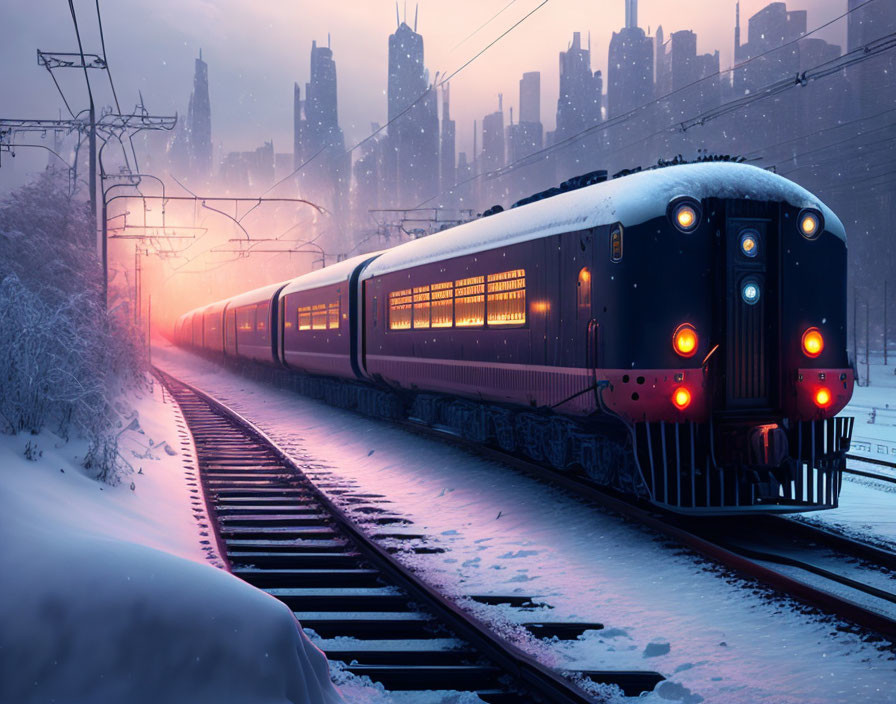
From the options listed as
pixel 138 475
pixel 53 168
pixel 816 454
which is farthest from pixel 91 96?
pixel 816 454

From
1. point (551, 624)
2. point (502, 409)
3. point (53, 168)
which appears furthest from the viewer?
point (53, 168)

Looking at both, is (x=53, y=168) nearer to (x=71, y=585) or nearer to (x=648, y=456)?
(x=648, y=456)

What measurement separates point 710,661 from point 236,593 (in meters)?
2.87

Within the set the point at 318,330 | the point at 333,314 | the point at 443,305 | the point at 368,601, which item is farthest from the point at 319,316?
the point at 368,601

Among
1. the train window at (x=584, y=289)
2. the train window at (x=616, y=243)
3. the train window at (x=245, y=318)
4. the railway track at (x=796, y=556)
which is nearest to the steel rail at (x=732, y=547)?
the railway track at (x=796, y=556)

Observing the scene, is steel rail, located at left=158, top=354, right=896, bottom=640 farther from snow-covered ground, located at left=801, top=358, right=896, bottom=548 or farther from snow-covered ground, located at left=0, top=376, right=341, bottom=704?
snow-covered ground, located at left=0, top=376, right=341, bottom=704

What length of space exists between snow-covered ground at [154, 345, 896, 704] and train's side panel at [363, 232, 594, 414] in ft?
4.27

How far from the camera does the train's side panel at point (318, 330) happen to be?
827 inches

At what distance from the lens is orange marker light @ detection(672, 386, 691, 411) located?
346 inches

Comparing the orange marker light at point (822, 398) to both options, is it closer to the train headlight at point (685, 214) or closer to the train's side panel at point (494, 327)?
the train headlight at point (685, 214)

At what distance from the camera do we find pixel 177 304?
16200cm

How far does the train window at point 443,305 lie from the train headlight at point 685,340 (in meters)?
5.57

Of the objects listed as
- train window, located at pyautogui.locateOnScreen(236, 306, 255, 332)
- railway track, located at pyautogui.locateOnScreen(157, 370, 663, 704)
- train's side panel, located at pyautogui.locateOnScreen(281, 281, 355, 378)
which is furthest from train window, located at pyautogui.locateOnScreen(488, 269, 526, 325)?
train window, located at pyautogui.locateOnScreen(236, 306, 255, 332)

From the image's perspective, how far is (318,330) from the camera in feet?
78.6
